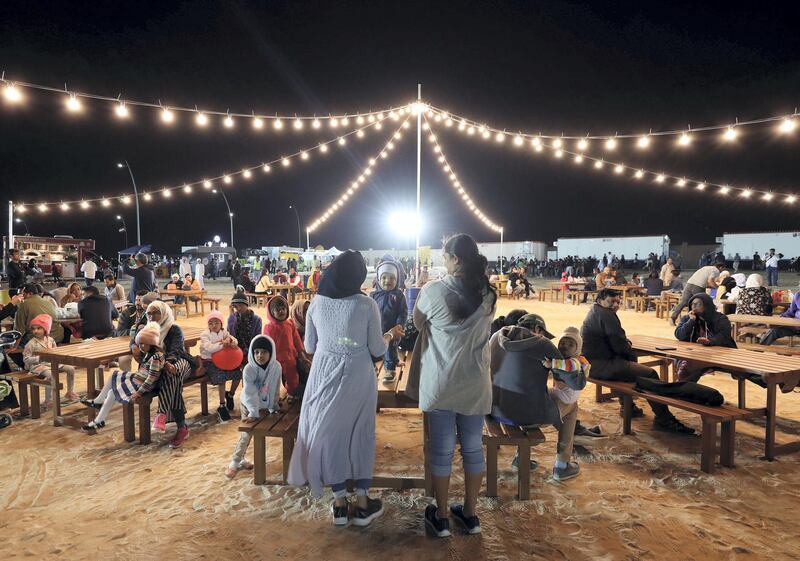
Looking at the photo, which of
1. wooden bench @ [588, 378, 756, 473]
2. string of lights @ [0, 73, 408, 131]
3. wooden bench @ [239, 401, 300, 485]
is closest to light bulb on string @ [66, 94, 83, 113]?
string of lights @ [0, 73, 408, 131]

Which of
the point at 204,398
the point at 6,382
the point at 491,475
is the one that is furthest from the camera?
the point at 204,398

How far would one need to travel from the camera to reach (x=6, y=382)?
446cm

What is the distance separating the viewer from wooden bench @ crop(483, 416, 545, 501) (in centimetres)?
284

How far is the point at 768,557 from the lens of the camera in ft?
7.61

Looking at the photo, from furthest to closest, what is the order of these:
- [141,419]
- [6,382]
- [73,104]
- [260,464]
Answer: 1. [73,104]
2. [6,382]
3. [141,419]
4. [260,464]

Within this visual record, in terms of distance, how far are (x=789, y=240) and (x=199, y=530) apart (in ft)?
153

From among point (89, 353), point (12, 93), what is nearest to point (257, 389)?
point (89, 353)

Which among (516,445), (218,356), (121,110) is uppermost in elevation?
(121,110)

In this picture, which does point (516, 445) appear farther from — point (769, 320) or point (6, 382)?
point (769, 320)

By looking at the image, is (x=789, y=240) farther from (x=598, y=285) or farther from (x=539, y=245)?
(x=598, y=285)

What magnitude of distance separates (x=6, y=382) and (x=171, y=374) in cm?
213

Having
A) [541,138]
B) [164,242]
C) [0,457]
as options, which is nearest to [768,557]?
[0,457]

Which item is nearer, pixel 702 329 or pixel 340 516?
pixel 340 516

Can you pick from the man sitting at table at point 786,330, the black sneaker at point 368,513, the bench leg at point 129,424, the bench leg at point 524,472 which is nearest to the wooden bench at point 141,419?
the bench leg at point 129,424
